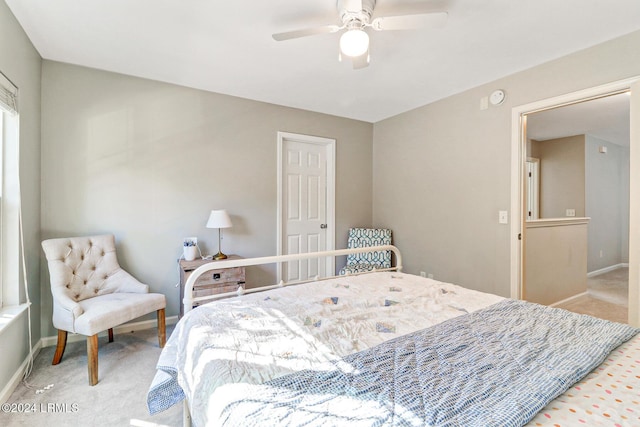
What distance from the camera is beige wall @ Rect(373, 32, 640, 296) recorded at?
7.86 feet

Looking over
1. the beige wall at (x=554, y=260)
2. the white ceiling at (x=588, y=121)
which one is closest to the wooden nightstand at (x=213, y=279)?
the beige wall at (x=554, y=260)

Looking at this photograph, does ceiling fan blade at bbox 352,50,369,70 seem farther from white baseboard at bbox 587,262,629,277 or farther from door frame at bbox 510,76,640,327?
white baseboard at bbox 587,262,629,277

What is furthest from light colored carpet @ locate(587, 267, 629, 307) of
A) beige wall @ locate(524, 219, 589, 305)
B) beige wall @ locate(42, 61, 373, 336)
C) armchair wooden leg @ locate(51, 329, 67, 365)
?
armchair wooden leg @ locate(51, 329, 67, 365)

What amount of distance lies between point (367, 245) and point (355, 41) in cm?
274

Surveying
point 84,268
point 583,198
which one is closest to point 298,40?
point 84,268

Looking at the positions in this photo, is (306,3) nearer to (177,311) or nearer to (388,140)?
(388,140)

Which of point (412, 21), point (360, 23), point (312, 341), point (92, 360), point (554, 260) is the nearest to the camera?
point (312, 341)

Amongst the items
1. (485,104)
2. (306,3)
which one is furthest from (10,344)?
(485,104)

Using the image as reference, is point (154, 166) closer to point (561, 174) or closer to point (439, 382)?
point (439, 382)

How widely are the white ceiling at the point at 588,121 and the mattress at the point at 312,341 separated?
2.79 meters

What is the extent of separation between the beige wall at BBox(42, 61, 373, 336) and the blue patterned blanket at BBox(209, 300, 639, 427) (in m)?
2.55

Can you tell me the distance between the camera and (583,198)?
464 cm

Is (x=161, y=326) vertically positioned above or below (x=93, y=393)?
above

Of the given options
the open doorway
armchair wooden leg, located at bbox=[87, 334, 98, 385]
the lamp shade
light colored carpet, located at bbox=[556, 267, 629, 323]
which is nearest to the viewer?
armchair wooden leg, located at bbox=[87, 334, 98, 385]
